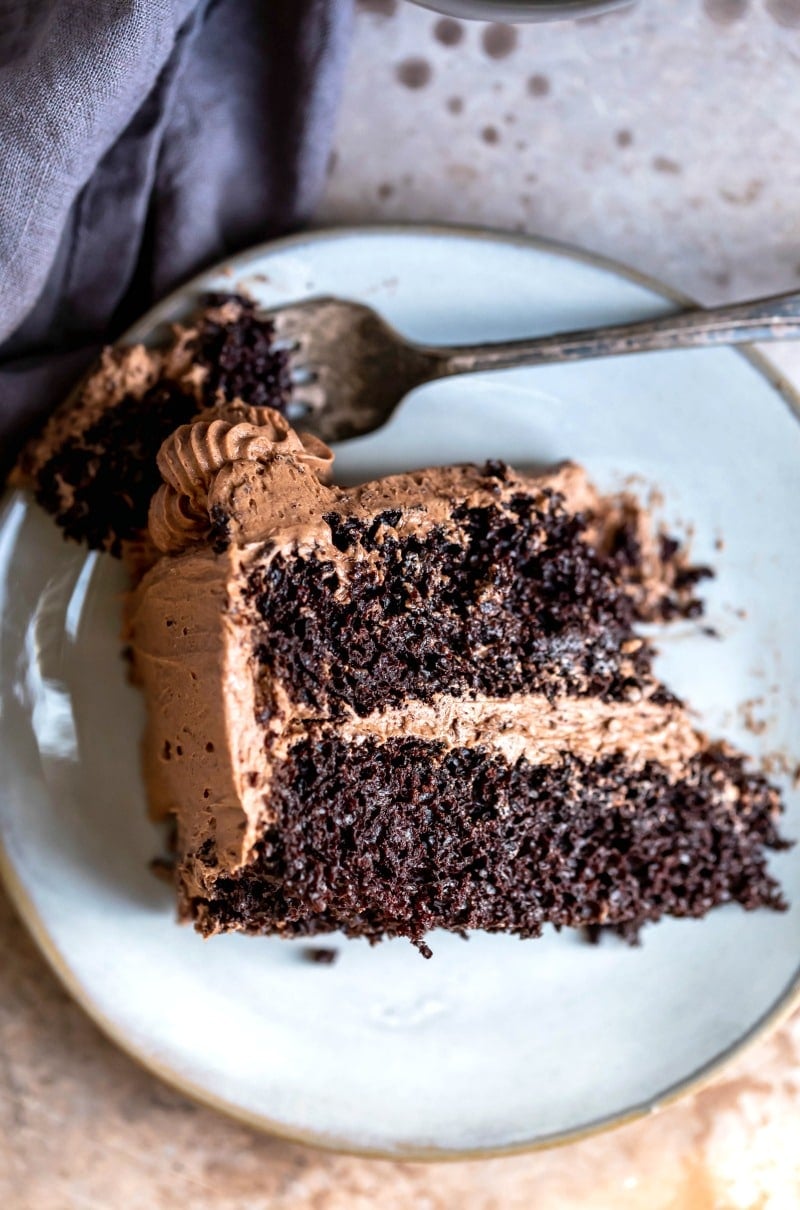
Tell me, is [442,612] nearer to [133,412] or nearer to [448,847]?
[448,847]

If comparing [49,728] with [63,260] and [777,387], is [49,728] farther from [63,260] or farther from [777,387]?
[777,387]

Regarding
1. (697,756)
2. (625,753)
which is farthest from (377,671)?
(697,756)

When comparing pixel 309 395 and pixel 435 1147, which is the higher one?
pixel 309 395

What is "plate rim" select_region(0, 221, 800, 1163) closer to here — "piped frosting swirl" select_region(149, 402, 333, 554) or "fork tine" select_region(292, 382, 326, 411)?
"fork tine" select_region(292, 382, 326, 411)

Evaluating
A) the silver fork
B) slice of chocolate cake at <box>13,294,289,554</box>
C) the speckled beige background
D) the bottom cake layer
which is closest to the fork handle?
the silver fork

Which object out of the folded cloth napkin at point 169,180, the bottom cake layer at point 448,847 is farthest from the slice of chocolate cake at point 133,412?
the bottom cake layer at point 448,847

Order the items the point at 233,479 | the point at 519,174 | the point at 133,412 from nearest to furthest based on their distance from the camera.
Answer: the point at 233,479 → the point at 133,412 → the point at 519,174

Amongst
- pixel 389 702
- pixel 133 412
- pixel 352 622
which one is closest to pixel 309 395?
pixel 133 412
